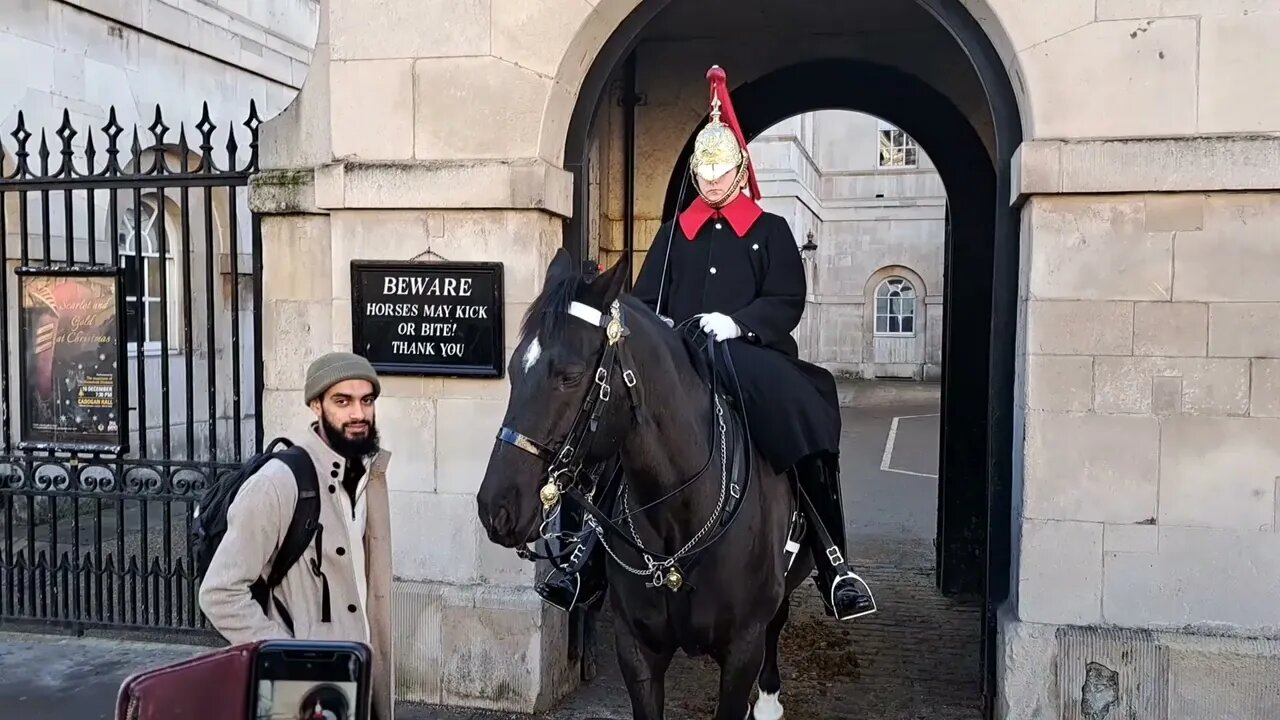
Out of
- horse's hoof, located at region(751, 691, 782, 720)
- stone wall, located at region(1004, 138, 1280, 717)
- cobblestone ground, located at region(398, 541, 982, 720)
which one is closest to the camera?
stone wall, located at region(1004, 138, 1280, 717)

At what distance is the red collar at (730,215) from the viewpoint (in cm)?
378

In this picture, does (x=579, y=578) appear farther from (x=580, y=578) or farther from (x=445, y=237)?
(x=445, y=237)

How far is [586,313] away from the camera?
2600mm

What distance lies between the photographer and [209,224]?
532cm

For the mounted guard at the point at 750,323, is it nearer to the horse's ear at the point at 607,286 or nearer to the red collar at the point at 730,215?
the red collar at the point at 730,215

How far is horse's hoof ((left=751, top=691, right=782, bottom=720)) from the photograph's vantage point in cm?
445

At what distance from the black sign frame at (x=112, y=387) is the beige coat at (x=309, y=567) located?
11.4 feet

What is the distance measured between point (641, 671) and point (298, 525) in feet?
4.41

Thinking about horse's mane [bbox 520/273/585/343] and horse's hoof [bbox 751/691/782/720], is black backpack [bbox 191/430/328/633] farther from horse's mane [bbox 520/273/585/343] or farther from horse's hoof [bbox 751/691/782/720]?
horse's hoof [bbox 751/691/782/720]

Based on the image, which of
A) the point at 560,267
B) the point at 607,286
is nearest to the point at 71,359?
the point at 560,267

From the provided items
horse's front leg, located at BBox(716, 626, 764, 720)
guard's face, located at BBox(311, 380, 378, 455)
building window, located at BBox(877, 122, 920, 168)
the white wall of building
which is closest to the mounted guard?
horse's front leg, located at BBox(716, 626, 764, 720)

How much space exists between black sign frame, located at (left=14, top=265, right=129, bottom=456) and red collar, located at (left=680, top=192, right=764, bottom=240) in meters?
3.68

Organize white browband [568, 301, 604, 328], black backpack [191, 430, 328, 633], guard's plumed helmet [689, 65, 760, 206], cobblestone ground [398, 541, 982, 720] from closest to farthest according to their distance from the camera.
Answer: black backpack [191, 430, 328, 633], white browband [568, 301, 604, 328], guard's plumed helmet [689, 65, 760, 206], cobblestone ground [398, 541, 982, 720]

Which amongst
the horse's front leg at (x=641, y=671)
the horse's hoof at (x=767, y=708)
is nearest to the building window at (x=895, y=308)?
the horse's hoof at (x=767, y=708)
